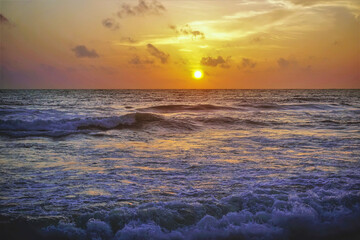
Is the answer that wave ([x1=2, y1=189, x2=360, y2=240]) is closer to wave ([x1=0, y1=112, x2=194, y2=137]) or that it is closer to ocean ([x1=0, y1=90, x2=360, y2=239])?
ocean ([x1=0, y1=90, x2=360, y2=239])

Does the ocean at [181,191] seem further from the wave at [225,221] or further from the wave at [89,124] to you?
the wave at [89,124]

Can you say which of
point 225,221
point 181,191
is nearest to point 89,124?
point 181,191

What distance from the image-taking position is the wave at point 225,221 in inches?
173

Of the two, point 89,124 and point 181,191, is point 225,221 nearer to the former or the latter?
point 181,191

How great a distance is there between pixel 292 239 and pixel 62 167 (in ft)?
19.2

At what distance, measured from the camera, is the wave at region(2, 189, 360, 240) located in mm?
4391

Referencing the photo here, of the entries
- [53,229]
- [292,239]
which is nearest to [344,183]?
[292,239]

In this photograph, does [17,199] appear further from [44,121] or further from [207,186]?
[44,121]

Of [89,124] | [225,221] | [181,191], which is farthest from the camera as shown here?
[89,124]

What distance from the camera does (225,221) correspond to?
15.4ft

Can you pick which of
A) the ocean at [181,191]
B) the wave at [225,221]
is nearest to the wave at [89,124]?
the ocean at [181,191]

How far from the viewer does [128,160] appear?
336 inches

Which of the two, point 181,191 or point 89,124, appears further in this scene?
A: point 89,124

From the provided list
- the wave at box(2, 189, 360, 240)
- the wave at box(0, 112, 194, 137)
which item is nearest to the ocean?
the wave at box(2, 189, 360, 240)
